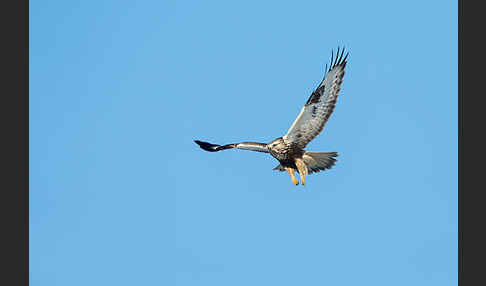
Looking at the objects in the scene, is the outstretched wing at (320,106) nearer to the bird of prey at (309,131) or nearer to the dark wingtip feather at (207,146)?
the bird of prey at (309,131)

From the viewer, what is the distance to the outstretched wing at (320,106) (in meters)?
30.1

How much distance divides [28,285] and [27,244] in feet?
3.62

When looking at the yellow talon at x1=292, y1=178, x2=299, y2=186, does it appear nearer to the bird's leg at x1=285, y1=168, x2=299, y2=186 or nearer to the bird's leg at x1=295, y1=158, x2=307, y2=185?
the bird's leg at x1=285, y1=168, x2=299, y2=186

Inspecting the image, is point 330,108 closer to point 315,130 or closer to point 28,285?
point 315,130

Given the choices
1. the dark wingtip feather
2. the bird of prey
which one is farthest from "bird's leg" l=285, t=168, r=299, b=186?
the dark wingtip feather

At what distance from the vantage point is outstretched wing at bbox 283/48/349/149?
1186 inches

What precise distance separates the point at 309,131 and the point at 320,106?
0.74 meters

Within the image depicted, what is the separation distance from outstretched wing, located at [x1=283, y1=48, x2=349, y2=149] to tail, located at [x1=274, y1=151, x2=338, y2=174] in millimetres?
518

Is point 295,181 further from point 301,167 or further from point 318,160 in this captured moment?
point 318,160

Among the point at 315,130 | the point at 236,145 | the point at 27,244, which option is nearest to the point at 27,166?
the point at 27,244

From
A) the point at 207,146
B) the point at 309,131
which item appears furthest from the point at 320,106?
the point at 207,146

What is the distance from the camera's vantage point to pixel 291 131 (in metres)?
30.2

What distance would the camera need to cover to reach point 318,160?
30.6 meters

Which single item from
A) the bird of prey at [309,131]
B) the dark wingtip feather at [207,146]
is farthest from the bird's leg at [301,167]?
the dark wingtip feather at [207,146]
